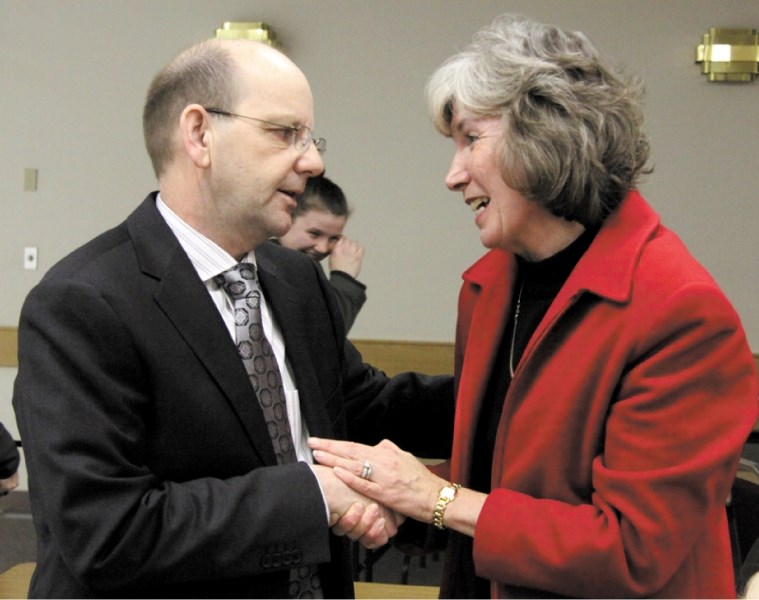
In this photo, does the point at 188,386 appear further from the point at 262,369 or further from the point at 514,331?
the point at 514,331

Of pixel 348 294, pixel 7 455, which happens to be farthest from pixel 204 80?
pixel 348 294

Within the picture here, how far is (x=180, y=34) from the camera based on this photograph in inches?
230

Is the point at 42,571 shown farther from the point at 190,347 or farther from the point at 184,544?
the point at 190,347

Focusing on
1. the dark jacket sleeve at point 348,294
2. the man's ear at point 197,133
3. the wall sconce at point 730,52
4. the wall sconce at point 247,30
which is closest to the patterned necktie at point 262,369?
the man's ear at point 197,133

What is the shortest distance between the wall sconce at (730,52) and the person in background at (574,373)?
3894mm

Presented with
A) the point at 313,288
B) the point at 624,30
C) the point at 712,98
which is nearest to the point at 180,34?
the point at 624,30

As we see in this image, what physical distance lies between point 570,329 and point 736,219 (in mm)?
4190

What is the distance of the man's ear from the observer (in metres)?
1.68

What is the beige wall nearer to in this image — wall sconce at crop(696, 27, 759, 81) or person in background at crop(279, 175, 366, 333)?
wall sconce at crop(696, 27, 759, 81)

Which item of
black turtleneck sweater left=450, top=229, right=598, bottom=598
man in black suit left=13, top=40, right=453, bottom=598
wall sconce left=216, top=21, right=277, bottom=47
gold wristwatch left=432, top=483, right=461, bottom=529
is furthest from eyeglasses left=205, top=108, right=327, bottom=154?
wall sconce left=216, top=21, right=277, bottom=47

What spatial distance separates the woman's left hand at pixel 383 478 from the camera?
68.6 inches

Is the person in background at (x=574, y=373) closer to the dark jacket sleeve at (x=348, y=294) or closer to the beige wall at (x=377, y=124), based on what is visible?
the dark jacket sleeve at (x=348, y=294)

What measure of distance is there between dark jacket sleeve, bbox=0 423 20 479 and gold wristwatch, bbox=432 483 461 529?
1.75 m

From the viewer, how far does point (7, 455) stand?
10.1 feet
